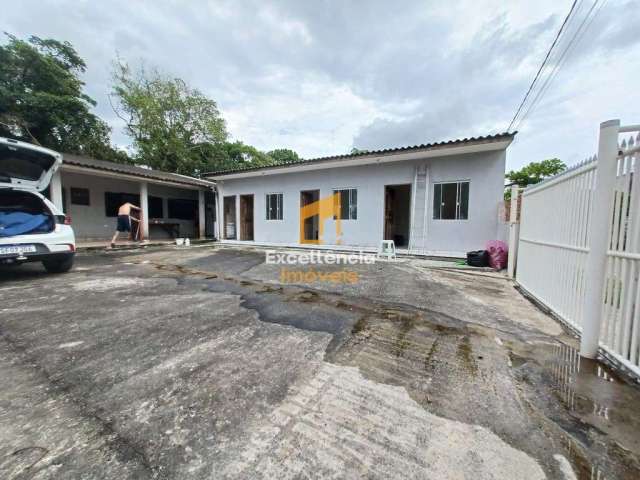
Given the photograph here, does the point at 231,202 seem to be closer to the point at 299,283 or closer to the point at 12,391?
the point at 299,283

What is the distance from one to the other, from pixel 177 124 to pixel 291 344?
64.5ft

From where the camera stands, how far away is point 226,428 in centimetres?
127

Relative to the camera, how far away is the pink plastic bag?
5719 mm

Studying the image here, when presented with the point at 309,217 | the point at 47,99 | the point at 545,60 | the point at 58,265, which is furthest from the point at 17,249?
the point at 47,99

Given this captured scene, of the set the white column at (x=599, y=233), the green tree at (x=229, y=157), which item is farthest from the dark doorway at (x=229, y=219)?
the white column at (x=599, y=233)

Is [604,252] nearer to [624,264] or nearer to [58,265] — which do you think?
[624,264]

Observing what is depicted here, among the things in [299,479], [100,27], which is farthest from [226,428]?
[100,27]

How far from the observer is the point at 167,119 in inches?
664

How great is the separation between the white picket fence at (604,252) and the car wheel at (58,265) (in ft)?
25.1

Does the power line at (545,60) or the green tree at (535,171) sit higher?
the green tree at (535,171)

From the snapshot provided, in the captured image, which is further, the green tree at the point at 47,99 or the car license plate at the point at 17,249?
the green tree at the point at 47,99

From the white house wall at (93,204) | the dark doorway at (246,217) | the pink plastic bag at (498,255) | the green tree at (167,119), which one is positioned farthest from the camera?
the green tree at (167,119)

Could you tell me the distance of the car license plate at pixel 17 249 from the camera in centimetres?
373

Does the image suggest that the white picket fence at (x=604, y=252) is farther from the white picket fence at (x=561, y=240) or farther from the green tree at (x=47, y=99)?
the green tree at (x=47, y=99)
